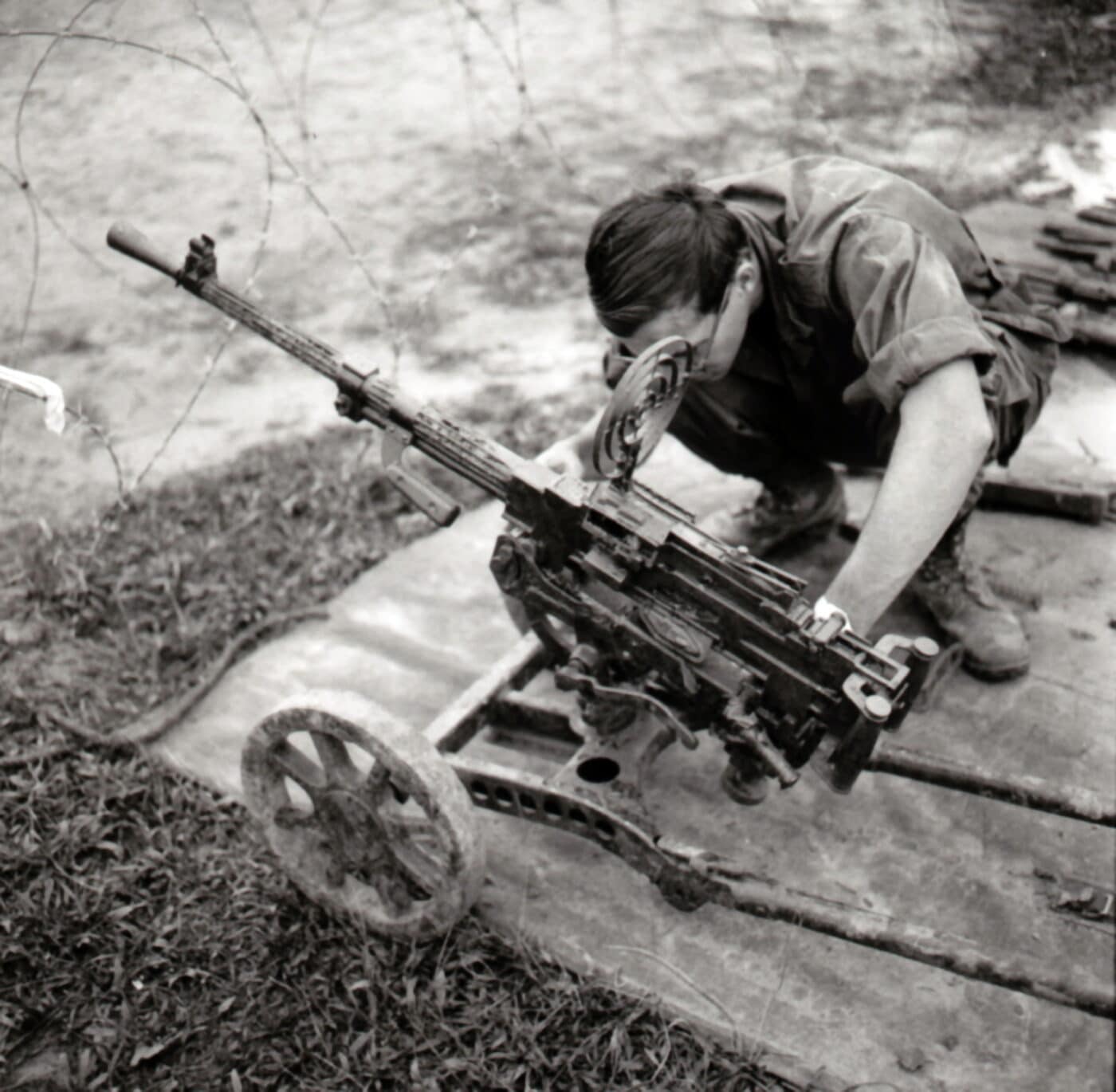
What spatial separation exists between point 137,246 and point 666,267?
135 centimetres

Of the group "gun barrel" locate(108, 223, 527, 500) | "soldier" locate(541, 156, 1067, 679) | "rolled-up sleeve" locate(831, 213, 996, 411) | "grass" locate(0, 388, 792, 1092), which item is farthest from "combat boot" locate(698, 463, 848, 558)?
"grass" locate(0, 388, 792, 1092)

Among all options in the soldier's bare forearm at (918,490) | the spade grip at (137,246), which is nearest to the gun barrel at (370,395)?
the spade grip at (137,246)

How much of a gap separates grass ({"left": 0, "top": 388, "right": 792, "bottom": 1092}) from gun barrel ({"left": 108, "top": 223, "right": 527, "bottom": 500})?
1212 mm

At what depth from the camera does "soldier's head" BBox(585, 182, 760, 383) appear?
3.07m

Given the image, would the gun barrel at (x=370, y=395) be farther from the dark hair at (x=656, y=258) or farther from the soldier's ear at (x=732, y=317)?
the soldier's ear at (x=732, y=317)

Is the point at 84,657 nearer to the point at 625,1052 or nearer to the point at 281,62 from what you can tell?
the point at 625,1052

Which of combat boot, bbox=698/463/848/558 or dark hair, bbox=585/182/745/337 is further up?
dark hair, bbox=585/182/745/337

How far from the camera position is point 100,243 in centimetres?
669

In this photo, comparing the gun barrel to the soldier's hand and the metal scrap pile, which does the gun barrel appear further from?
the metal scrap pile

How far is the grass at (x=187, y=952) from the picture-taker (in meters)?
3.05

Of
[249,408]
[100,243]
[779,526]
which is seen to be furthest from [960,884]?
[100,243]

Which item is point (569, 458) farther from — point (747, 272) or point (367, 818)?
point (367, 818)

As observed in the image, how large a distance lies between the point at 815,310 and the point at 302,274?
399 cm

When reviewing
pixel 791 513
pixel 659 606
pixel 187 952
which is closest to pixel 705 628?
pixel 659 606
